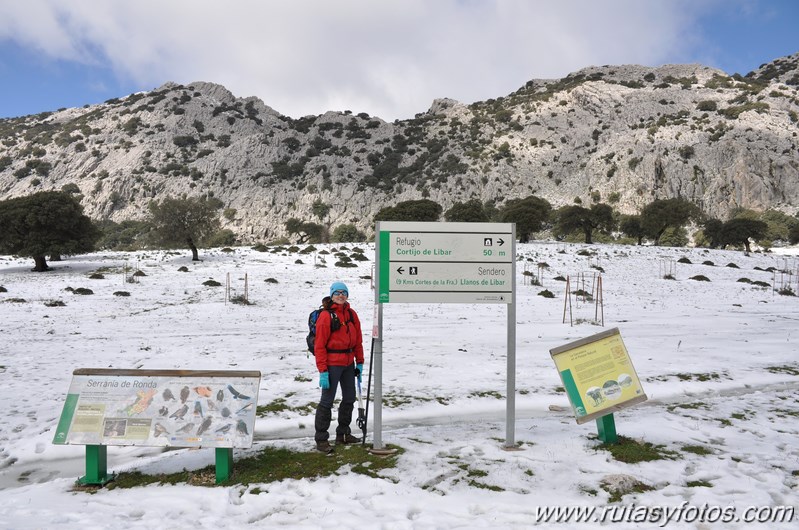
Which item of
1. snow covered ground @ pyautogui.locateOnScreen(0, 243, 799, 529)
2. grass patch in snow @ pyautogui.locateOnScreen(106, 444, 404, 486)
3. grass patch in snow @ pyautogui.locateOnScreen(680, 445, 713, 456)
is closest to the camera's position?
snow covered ground @ pyautogui.locateOnScreen(0, 243, 799, 529)

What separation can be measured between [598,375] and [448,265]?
2.59 meters

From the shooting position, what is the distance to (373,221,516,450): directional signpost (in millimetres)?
6195

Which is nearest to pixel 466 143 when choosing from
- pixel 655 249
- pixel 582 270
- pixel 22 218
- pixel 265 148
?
pixel 265 148

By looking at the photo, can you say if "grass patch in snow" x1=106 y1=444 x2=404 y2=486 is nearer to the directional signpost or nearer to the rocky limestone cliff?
the directional signpost

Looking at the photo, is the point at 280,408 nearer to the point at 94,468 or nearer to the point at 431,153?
the point at 94,468

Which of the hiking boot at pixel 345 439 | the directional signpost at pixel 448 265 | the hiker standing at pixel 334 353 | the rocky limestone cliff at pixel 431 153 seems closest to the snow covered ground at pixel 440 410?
the hiking boot at pixel 345 439

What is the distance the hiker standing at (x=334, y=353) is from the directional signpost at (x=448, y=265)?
35 cm

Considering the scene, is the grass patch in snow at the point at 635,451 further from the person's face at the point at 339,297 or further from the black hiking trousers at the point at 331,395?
the person's face at the point at 339,297

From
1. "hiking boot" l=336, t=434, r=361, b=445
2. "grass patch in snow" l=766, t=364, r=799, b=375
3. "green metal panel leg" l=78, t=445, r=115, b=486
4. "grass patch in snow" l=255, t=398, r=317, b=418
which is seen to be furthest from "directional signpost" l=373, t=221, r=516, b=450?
"grass patch in snow" l=766, t=364, r=799, b=375

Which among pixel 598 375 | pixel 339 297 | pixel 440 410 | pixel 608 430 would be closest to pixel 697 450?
pixel 608 430

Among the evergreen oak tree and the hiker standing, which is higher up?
the evergreen oak tree

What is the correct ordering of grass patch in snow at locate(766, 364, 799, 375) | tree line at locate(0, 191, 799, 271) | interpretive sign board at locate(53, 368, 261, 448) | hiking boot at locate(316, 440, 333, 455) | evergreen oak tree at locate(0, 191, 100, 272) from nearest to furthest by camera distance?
interpretive sign board at locate(53, 368, 261, 448) < hiking boot at locate(316, 440, 333, 455) < grass patch in snow at locate(766, 364, 799, 375) < evergreen oak tree at locate(0, 191, 100, 272) < tree line at locate(0, 191, 799, 271)

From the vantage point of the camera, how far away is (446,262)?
6.24m

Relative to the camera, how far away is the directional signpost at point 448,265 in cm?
620
